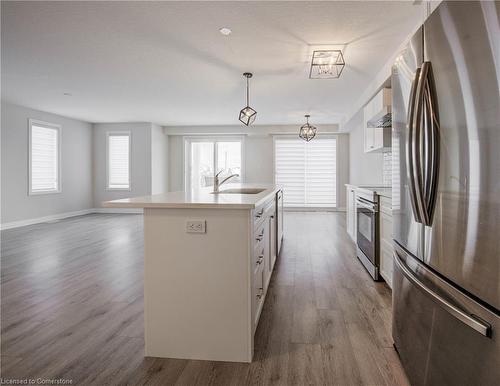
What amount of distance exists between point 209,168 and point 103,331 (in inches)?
309

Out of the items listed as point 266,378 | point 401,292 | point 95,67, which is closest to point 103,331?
point 266,378

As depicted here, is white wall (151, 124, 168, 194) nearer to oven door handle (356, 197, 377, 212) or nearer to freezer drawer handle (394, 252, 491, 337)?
oven door handle (356, 197, 377, 212)

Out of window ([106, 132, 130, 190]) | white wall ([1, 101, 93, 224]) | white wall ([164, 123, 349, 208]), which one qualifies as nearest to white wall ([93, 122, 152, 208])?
window ([106, 132, 130, 190])

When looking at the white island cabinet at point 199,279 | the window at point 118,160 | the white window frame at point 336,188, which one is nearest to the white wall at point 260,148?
the white window frame at point 336,188

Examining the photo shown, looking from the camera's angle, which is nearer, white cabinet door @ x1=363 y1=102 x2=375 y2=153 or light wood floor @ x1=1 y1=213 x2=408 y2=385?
light wood floor @ x1=1 y1=213 x2=408 y2=385

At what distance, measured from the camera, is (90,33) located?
3.34m

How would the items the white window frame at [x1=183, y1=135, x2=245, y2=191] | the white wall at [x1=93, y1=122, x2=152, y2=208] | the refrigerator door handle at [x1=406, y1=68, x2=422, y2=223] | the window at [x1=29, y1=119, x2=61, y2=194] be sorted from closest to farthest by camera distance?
1. the refrigerator door handle at [x1=406, y1=68, x2=422, y2=223]
2. the window at [x1=29, y1=119, x2=61, y2=194]
3. the white wall at [x1=93, y1=122, x2=152, y2=208]
4. the white window frame at [x1=183, y1=135, x2=245, y2=191]

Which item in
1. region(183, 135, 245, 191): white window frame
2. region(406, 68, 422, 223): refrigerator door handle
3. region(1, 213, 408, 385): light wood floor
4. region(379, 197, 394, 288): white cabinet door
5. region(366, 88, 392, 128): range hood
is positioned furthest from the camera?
region(183, 135, 245, 191): white window frame

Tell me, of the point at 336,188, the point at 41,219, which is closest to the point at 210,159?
the point at 336,188

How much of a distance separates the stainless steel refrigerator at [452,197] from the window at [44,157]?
25.6 ft

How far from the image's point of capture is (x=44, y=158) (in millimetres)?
7383

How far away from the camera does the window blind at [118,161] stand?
8.91 meters

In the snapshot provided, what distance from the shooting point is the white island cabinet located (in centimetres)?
180

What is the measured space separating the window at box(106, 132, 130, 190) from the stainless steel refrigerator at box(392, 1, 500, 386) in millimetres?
8467
